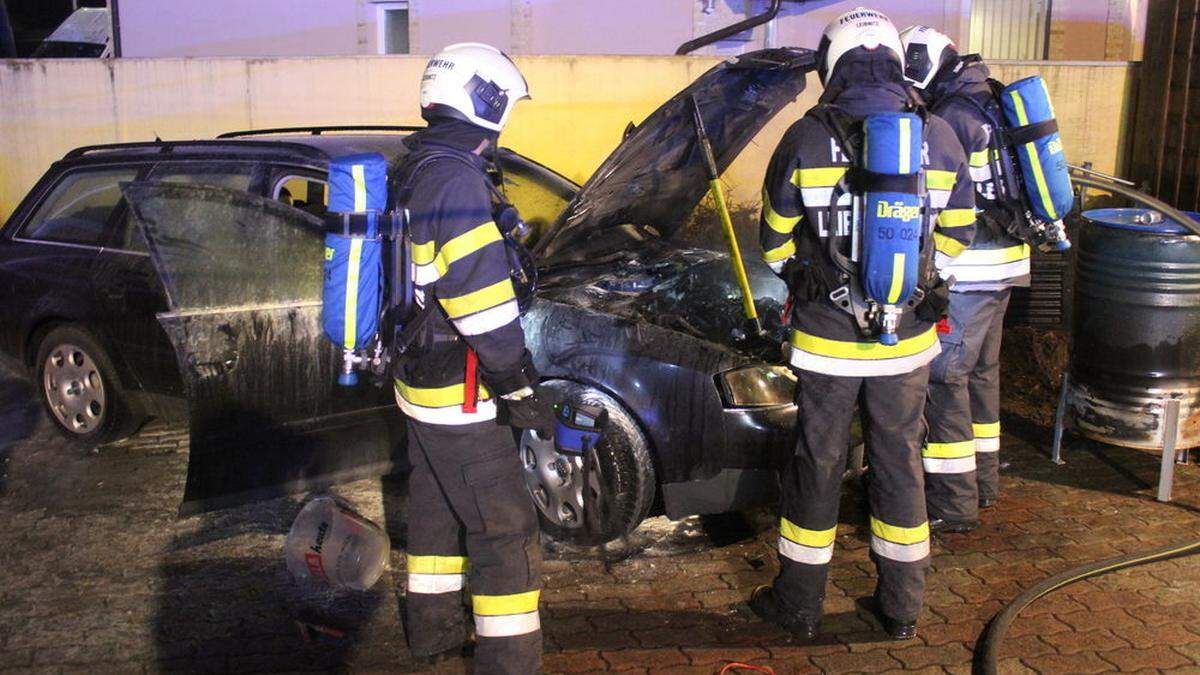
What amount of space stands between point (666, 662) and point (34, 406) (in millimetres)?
4709

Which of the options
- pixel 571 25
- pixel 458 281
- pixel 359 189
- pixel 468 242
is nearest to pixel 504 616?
pixel 458 281

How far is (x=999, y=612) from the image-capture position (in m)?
3.99

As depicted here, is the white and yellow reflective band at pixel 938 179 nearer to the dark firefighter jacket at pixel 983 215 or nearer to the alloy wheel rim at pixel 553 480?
the dark firefighter jacket at pixel 983 215

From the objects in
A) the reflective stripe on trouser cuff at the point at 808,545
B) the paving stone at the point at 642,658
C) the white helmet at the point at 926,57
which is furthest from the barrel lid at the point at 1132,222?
the paving stone at the point at 642,658

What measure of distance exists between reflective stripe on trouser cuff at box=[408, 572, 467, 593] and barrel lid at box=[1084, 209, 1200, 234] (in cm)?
331

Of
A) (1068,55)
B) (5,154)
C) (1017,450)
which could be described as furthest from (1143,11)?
(5,154)

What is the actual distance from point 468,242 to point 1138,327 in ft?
10.9

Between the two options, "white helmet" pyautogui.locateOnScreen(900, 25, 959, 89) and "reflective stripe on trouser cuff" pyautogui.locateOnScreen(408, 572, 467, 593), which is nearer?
"reflective stripe on trouser cuff" pyautogui.locateOnScreen(408, 572, 467, 593)

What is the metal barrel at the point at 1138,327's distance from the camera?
4.98 m

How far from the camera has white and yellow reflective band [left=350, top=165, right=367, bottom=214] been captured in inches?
129

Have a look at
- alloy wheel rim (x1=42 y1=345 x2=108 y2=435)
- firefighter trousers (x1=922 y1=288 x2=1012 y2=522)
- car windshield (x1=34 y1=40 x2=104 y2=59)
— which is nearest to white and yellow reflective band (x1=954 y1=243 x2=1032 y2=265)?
firefighter trousers (x1=922 y1=288 x2=1012 y2=522)

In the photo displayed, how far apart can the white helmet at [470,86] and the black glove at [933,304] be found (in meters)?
1.49

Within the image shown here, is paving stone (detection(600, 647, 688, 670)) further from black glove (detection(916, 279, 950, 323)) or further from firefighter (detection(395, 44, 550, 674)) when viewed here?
black glove (detection(916, 279, 950, 323))

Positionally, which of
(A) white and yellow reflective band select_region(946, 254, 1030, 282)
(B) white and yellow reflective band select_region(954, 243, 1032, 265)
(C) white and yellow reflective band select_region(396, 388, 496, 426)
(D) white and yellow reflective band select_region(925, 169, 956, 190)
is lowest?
(C) white and yellow reflective band select_region(396, 388, 496, 426)
